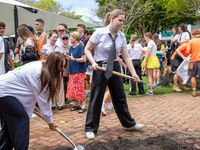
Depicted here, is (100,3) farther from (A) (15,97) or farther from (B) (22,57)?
(A) (15,97)

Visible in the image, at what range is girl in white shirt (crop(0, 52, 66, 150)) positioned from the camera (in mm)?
3633

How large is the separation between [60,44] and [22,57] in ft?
3.92

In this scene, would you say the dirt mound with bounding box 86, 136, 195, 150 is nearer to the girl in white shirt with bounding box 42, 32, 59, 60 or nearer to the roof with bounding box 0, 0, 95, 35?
the girl in white shirt with bounding box 42, 32, 59, 60

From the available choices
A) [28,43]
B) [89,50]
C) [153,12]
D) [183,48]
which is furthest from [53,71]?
[153,12]

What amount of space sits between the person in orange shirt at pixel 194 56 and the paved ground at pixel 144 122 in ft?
4.30

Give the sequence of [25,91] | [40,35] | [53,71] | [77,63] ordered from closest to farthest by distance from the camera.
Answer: [53,71], [25,91], [77,63], [40,35]

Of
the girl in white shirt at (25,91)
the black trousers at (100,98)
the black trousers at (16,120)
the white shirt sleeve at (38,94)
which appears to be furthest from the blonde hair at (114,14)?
the black trousers at (16,120)

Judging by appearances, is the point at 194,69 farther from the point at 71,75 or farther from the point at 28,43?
the point at 28,43

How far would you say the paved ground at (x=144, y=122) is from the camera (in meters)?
5.23

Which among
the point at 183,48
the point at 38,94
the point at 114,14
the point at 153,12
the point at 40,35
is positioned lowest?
the point at 38,94

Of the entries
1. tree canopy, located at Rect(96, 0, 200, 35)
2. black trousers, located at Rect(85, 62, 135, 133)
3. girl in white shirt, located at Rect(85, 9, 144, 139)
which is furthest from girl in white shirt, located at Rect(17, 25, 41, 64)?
tree canopy, located at Rect(96, 0, 200, 35)

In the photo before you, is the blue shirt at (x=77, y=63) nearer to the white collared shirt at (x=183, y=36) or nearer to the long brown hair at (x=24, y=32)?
the long brown hair at (x=24, y=32)

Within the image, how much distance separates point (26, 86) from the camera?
3748 millimetres

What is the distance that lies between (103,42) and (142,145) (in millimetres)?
1681
